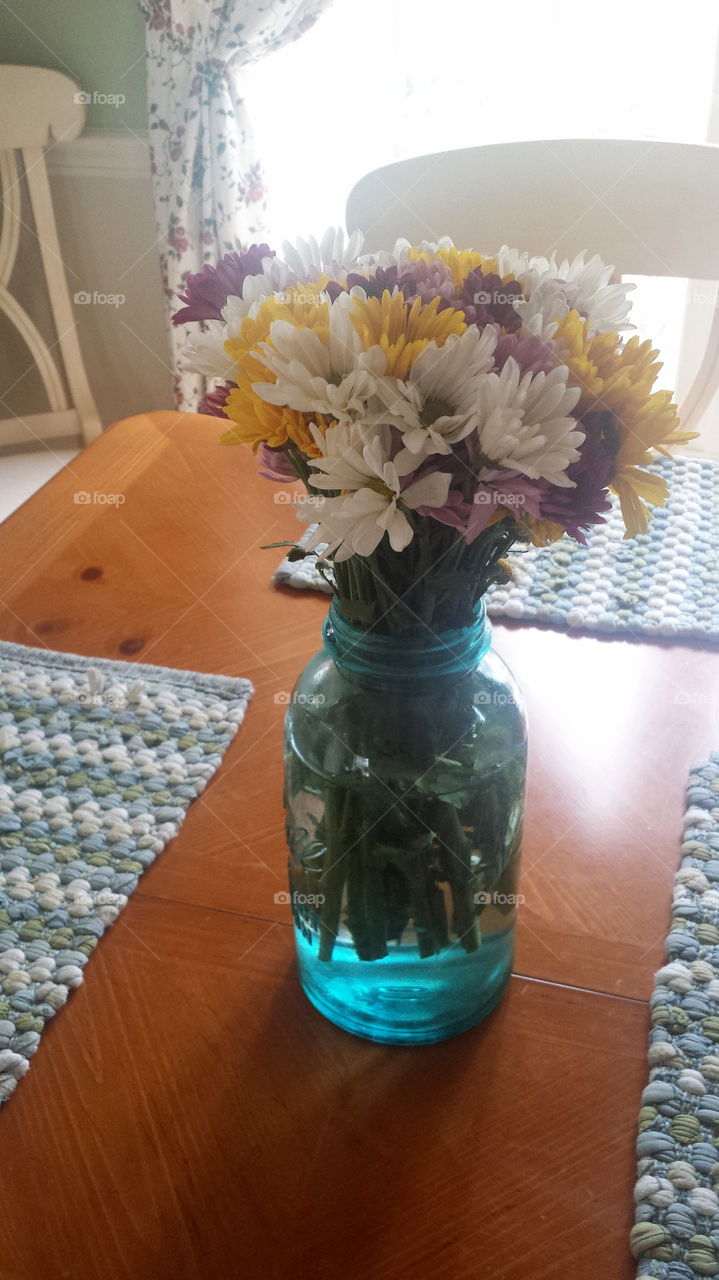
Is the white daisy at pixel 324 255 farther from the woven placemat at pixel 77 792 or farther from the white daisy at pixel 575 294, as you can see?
the woven placemat at pixel 77 792

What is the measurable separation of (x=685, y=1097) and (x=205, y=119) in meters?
2.22

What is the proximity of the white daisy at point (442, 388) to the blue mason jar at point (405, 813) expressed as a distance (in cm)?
13

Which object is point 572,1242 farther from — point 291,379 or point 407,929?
point 291,379

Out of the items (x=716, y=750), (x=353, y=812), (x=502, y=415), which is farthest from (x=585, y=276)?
(x=716, y=750)

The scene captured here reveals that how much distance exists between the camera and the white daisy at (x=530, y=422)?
1.35ft

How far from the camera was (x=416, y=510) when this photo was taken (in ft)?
1.48

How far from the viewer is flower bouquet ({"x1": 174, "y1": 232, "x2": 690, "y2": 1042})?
0.42 m

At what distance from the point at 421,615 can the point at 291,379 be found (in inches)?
5.7

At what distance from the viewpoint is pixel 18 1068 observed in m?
0.60
